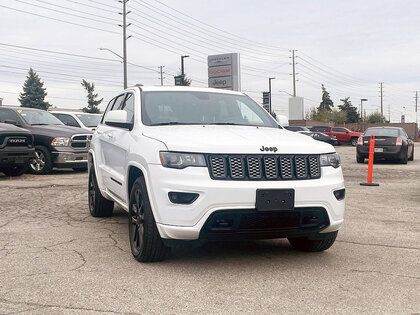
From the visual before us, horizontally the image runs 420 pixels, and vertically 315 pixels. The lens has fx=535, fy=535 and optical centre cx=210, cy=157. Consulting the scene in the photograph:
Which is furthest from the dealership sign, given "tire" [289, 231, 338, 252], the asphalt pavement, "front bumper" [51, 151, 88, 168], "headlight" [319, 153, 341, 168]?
"headlight" [319, 153, 341, 168]

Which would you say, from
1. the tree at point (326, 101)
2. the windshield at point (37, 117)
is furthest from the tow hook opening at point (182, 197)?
the tree at point (326, 101)

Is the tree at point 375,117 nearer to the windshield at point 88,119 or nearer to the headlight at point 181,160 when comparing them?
the windshield at point 88,119

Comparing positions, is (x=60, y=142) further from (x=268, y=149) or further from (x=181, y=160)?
(x=268, y=149)

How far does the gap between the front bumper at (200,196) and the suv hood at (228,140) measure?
21 cm

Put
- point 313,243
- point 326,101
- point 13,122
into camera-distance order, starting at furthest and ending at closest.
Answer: point 326,101, point 13,122, point 313,243

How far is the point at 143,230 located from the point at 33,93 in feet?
302

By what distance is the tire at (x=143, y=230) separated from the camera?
14.8 ft

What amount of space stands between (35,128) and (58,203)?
229 inches

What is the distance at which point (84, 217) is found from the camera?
286 inches

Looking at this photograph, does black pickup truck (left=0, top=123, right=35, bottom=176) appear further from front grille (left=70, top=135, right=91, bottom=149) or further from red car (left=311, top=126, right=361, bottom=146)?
red car (left=311, top=126, right=361, bottom=146)

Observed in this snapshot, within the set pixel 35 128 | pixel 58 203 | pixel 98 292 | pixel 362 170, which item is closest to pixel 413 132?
pixel 362 170

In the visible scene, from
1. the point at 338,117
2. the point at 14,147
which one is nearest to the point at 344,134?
the point at 14,147

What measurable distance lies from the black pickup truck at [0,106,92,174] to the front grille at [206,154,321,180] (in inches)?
396

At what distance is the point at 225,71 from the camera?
35.7 meters
